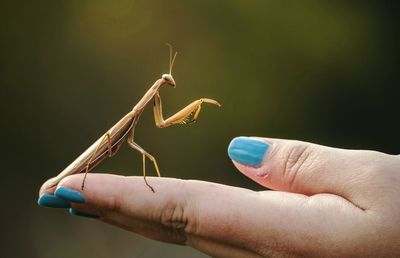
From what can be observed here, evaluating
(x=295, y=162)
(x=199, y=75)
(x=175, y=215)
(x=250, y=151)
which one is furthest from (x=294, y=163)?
(x=199, y=75)

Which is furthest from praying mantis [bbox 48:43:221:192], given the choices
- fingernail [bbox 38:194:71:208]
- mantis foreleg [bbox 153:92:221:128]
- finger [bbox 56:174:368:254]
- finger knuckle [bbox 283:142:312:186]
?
finger knuckle [bbox 283:142:312:186]

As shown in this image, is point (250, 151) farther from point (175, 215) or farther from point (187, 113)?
point (187, 113)

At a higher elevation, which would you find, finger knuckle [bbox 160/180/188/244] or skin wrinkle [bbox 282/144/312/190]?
skin wrinkle [bbox 282/144/312/190]

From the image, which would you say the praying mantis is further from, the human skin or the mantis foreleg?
the human skin

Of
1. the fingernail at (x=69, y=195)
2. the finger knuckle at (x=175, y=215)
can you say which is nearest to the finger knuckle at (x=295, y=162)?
the finger knuckle at (x=175, y=215)

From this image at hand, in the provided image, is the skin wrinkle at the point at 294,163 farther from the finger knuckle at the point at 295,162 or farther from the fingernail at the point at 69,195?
the fingernail at the point at 69,195
